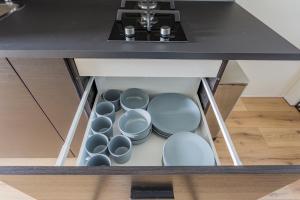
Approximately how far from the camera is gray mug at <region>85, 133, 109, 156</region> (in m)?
0.75

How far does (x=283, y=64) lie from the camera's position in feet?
5.32

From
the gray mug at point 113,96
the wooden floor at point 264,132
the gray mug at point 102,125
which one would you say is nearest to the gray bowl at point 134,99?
the gray mug at point 113,96

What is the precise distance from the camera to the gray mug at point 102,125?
806 millimetres

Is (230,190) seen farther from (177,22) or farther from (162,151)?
(177,22)

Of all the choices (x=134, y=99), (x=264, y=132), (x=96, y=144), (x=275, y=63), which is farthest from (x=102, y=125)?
(x=275, y=63)

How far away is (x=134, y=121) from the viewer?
0.89 m

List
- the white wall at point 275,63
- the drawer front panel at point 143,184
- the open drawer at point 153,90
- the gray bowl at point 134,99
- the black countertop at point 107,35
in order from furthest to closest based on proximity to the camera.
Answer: the white wall at point 275,63, the gray bowl at point 134,99, the open drawer at point 153,90, the black countertop at point 107,35, the drawer front panel at point 143,184

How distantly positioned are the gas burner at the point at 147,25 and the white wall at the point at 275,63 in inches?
27.2

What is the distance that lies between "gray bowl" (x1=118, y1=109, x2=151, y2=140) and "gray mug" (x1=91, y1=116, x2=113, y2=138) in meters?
0.05

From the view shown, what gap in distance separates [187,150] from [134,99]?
36 cm

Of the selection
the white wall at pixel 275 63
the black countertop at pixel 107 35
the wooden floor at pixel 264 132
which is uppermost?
the black countertop at pixel 107 35

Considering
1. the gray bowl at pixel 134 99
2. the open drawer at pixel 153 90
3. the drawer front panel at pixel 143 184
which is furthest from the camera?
the gray bowl at pixel 134 99

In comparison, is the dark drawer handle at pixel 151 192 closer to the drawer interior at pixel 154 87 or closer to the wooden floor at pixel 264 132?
the drawer interior at pixel 154 87

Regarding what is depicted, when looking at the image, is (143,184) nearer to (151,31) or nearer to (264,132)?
(151,31)
